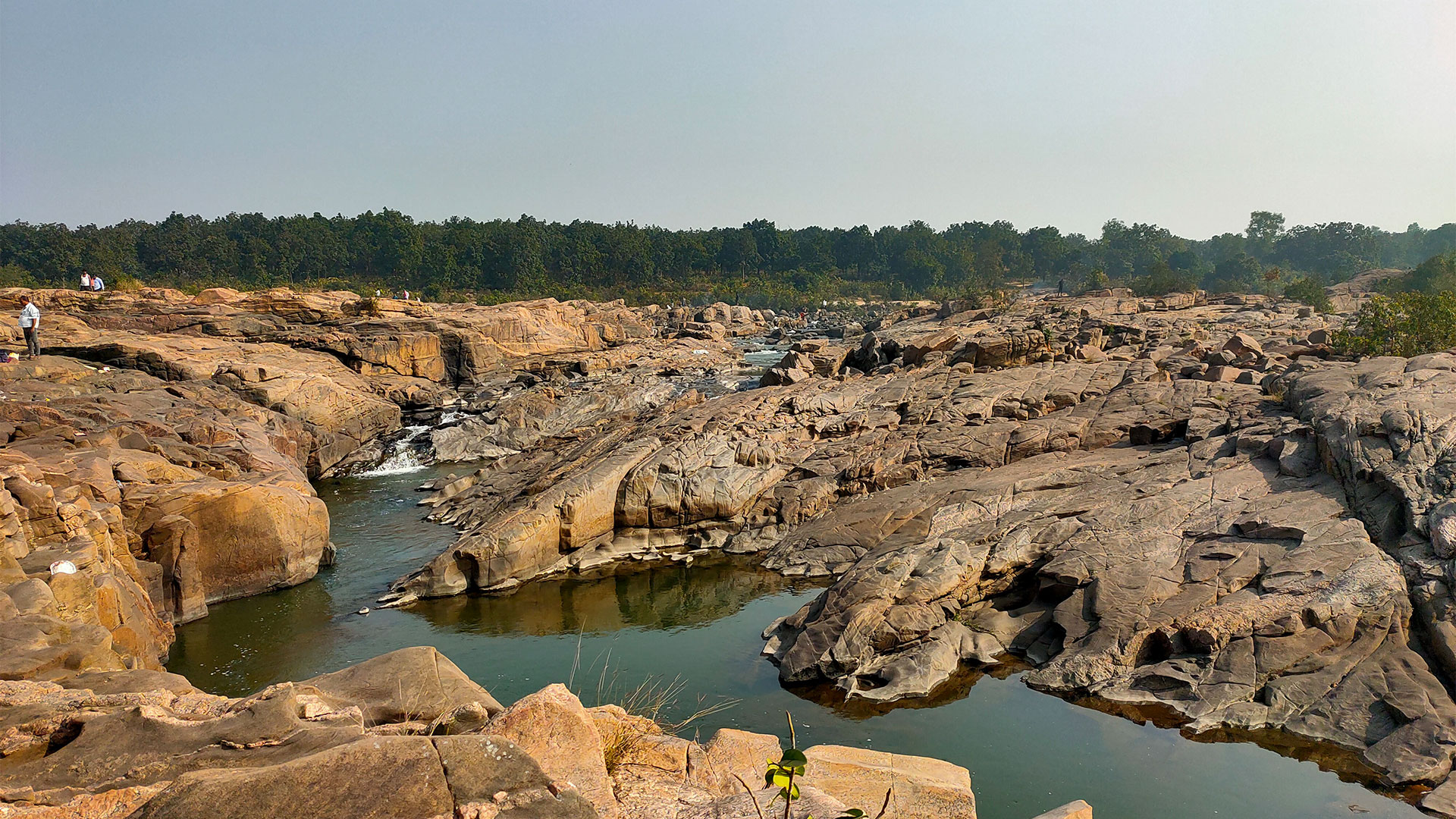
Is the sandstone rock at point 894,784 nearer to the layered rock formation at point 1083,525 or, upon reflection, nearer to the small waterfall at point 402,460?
the layered rock formation at point 1083,525

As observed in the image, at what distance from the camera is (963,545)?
15.4 metres

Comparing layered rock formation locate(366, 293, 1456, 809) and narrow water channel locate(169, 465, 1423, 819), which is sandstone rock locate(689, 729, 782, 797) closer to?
narrow water channel locate(169, 465, 1423, 819)

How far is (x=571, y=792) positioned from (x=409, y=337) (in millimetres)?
38120

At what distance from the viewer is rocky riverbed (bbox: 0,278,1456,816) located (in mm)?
6062

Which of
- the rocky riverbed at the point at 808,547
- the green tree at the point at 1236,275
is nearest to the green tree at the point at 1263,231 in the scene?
the green tree at the point at 1236,275

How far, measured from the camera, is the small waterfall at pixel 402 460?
2913 cm

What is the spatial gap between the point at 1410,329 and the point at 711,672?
81.7 feet

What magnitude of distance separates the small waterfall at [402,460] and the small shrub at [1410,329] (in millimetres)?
30357

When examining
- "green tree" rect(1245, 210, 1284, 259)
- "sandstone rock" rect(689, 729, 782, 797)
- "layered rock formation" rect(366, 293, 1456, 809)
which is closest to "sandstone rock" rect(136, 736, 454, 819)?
"sandstone rock" rect(689, 729, 782, 797)

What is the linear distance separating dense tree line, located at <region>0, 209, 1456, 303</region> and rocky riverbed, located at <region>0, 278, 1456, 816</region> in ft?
174

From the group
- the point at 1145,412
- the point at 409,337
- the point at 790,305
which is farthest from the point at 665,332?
the point at 1145,412

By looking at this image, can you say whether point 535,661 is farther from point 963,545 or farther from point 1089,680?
point 1089,680

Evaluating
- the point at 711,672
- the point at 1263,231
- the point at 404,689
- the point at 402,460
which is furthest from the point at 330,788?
the point at 1263,231

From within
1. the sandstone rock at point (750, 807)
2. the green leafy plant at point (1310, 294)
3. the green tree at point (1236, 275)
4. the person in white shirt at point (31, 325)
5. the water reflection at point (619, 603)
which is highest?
the green tree at point (1236, 275)
